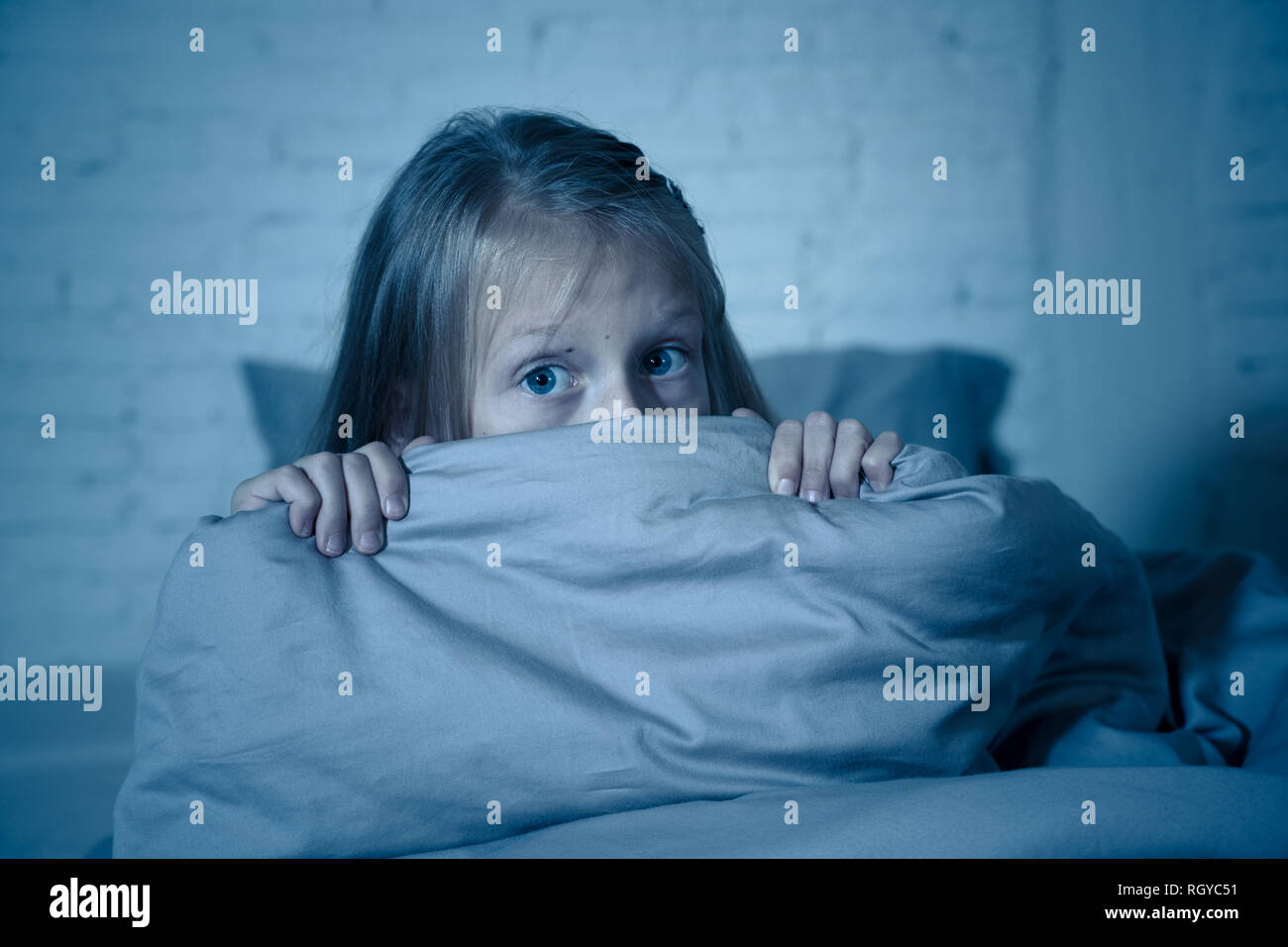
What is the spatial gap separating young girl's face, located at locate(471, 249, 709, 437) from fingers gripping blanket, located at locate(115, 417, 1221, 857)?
0.75 feet

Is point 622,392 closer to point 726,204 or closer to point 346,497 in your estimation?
point 346,497

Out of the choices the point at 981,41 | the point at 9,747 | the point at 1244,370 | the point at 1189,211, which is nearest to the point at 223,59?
the point at 9,747

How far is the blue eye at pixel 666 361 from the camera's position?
2.93 ft

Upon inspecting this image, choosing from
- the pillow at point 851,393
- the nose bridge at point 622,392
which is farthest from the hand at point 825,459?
the pillow at point 851,393

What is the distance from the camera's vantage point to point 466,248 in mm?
915

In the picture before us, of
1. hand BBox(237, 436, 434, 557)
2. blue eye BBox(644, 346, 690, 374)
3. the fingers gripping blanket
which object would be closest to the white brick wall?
blue eye BBox(644, 346, 690, 374)

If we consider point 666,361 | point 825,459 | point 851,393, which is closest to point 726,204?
point 851,393

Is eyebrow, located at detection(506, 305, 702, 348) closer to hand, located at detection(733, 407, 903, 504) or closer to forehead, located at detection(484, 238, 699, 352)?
forehead, located at detection(484, 238, 699, 352)

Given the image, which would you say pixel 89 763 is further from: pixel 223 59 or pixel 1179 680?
pixel 1179 680

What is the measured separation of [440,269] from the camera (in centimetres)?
93

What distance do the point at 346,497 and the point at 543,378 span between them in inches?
11.4

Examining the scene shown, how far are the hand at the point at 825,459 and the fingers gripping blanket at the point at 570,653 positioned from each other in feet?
0.18

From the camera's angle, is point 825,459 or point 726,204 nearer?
point 825,459

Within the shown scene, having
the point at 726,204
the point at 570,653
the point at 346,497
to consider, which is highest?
the point at 726,204
